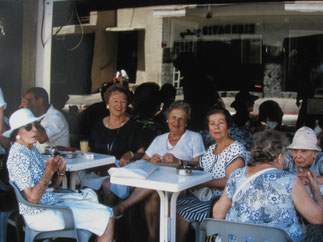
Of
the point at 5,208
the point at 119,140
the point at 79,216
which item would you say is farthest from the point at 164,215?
the point at 119,140

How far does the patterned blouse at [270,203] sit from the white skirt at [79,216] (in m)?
1.01

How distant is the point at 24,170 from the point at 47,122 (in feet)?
5.25

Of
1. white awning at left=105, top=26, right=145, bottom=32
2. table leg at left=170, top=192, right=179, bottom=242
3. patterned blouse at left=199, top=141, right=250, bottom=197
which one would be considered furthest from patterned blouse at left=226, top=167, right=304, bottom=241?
white awning at left=105, top=26, right=145, bottom=32

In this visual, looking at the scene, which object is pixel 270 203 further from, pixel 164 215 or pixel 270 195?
pixel 164 215

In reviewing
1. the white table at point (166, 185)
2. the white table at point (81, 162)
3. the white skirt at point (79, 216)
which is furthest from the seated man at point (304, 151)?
the white table at point (81, 162)

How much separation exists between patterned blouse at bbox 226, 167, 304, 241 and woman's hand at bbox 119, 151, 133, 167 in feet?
5.75

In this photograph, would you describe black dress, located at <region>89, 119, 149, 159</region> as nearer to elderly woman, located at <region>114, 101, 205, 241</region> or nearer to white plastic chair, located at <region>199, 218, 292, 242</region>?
elderly woman, located at <region>114, 101, 205, 241</region>

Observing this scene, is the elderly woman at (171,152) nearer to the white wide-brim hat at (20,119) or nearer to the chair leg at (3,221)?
the chair leg at (3,221)

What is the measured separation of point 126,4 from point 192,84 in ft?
4.73

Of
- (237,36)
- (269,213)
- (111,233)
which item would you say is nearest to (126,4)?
(237,36)

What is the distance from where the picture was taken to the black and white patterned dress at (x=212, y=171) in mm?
3408

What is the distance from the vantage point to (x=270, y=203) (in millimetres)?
2455

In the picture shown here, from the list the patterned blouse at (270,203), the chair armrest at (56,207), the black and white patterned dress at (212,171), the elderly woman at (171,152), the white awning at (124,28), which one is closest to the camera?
the patterned blouse at (270,203)

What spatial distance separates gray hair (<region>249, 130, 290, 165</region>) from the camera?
8.36ft
